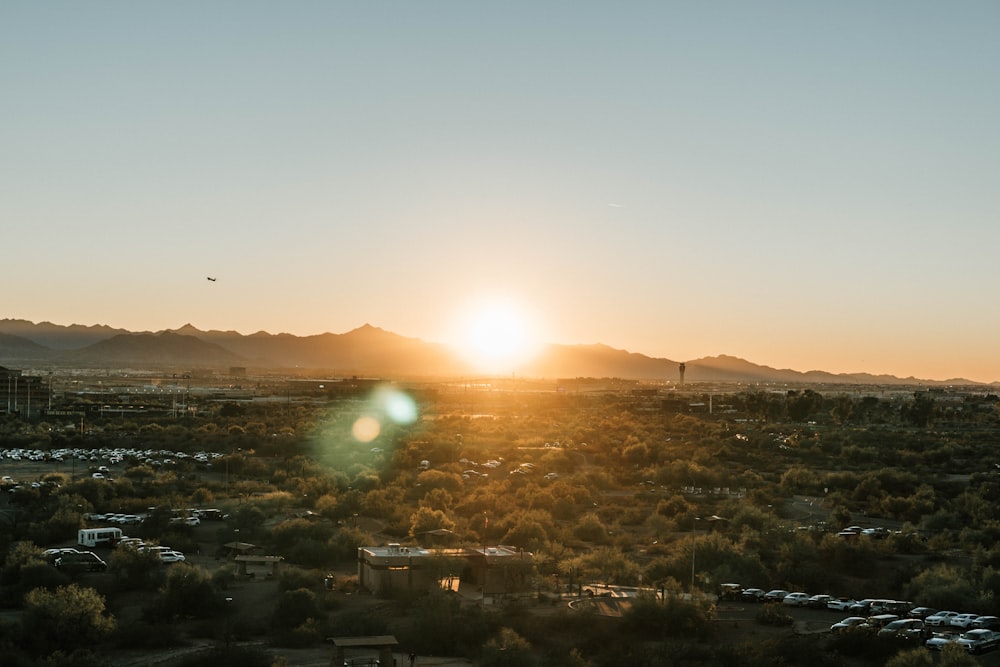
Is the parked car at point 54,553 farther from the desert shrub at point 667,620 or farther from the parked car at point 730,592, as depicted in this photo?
the parked car at point 730,592

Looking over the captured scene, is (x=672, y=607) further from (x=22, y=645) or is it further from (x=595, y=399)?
(x=595, y=399)

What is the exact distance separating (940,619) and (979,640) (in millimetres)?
2520

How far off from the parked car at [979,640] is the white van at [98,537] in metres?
27.9

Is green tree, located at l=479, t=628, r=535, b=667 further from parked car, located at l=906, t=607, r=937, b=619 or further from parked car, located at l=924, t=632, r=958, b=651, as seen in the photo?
parked car, located at l=906, t=607, r=937, b=619

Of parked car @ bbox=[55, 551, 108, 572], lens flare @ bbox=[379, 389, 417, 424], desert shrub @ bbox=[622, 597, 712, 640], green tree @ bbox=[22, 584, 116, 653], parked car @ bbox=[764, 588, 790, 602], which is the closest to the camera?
green tree @ bbox=[22, 584, 116, 653]

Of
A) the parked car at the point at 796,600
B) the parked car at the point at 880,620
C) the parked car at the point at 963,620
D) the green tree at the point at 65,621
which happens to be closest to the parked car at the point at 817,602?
the parked car at the point at 796,600

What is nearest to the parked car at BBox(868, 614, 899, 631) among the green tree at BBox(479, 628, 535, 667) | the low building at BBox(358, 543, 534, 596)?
the green tree at BBox(479, 628, 535, 667)

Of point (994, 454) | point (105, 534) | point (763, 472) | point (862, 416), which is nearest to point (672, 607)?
point (105, 534)

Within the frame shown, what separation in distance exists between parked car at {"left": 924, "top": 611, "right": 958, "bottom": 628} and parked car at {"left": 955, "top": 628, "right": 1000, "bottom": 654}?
114 cm

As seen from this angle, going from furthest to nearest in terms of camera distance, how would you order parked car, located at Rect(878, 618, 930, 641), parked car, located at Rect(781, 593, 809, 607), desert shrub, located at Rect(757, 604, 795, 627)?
parked car, located at Rect(781, 593, 809, 607) → desert shrub, located at Rect(757, 604, 795, 627) → parked car, located at Rect(878, 618, 930, 641)

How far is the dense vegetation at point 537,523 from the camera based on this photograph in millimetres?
26672

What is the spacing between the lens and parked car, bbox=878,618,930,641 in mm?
26930

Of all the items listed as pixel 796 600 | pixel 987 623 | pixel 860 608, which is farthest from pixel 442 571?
pixel 987 623

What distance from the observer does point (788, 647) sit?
25.7 meters
